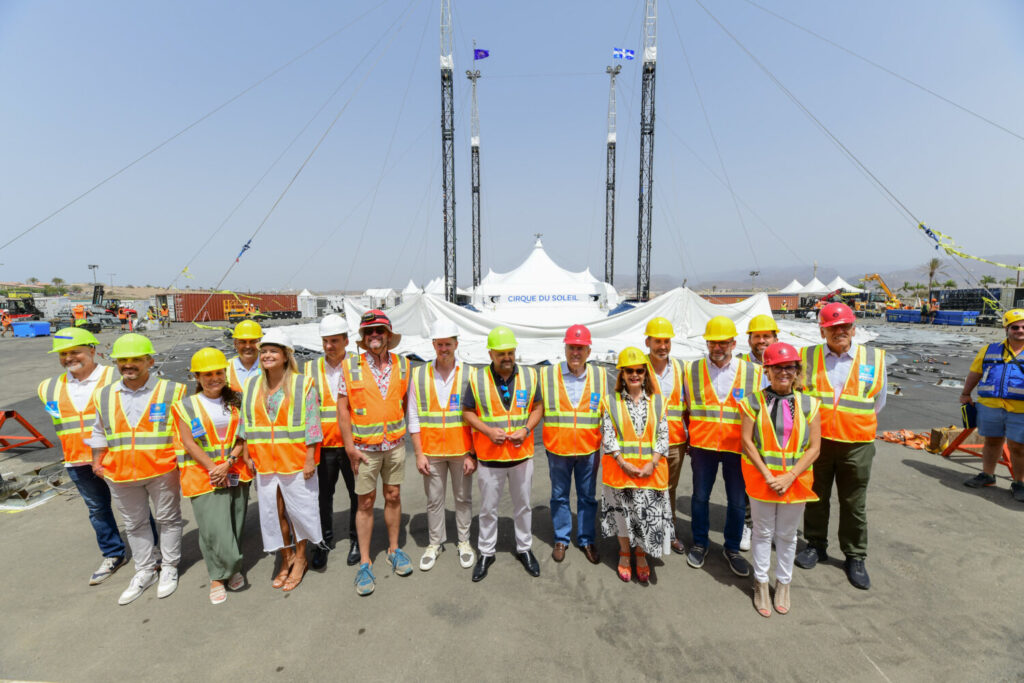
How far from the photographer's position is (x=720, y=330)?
2.96 m

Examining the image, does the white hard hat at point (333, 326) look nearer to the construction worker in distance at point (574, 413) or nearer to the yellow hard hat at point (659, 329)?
the construction worker in distance at point (574, 413)

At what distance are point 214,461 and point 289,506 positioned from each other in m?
0.55

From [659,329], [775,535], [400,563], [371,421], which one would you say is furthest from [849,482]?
[371,421]

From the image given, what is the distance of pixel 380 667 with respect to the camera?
223 centimetres

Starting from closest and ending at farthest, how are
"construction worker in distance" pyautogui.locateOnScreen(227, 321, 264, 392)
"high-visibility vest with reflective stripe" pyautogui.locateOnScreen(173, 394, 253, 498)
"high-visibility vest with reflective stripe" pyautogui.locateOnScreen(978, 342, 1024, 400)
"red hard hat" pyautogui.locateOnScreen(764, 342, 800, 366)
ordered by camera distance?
"red hard hat" pyautogui.locateOnScreen(764, 342, 800, 366) < "high-visibility vest with reflective stripe" pyautogui.locateOnScreen(173, 394, 253, 498) < "construction worker in distance" pyautogui.locateOnScreen(227, 321, 264, 392) < "high-visibility vest with reflective stripe" pyautogui.locateOnScreen(978, 342, 1024, 400)

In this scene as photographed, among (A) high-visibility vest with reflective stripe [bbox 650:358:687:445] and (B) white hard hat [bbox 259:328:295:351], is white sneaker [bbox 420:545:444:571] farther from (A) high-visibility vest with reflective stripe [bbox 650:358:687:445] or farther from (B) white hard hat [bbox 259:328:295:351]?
(A) high-visibility vest with reflective stripe [bbox 650:358:687:445]

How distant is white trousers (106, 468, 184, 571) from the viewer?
277 cm

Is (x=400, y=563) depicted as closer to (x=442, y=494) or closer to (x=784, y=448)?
(x=442, y=494)

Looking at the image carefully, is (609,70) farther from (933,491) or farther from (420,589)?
(420,589)

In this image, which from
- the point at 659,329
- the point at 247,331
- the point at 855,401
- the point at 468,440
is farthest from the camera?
the point at 247,331

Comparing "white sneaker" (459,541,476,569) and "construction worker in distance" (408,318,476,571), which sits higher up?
"construction worker in distance" (408,318,476,571)

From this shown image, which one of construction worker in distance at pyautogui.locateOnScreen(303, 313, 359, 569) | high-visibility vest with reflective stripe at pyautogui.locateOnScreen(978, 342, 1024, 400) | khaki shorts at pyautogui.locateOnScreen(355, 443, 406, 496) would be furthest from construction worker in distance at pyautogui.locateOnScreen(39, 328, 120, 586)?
high-visibility vest with reflective stripe at pyautogui.locateOnScreen(978, 342, 1024, 400)

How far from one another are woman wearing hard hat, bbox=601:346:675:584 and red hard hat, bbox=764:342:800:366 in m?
0.67

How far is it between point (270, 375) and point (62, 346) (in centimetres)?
141
